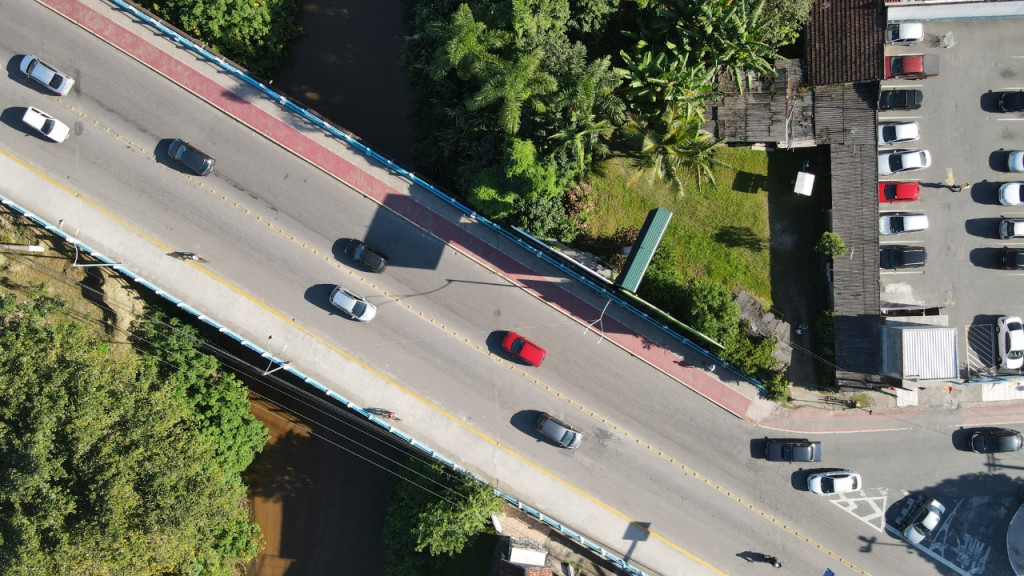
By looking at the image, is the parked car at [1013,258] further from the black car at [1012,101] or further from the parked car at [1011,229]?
the black car at [1012,101]

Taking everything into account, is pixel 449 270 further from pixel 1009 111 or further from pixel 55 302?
pixel 1009 111

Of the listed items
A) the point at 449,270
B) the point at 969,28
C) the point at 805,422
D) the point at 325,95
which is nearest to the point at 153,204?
the point at 325,95

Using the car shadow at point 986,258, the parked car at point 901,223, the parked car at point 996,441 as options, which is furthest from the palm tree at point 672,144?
the parked car at point 996,441

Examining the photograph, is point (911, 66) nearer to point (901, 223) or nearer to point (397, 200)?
point (901, 223)

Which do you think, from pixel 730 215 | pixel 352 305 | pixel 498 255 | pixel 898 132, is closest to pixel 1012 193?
pixel 898 132

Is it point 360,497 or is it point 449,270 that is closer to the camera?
point 449,270

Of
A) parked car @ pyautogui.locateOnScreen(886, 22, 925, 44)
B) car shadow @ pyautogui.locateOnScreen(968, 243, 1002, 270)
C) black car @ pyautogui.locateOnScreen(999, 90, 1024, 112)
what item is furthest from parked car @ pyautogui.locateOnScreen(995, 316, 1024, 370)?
parked car @ pyautogui.locateOnScreen(886, 22, 925, 44)

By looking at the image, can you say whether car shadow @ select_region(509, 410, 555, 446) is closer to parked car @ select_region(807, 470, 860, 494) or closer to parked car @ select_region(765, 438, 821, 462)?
parked car @ select_region(765, 438, 821, 462)
